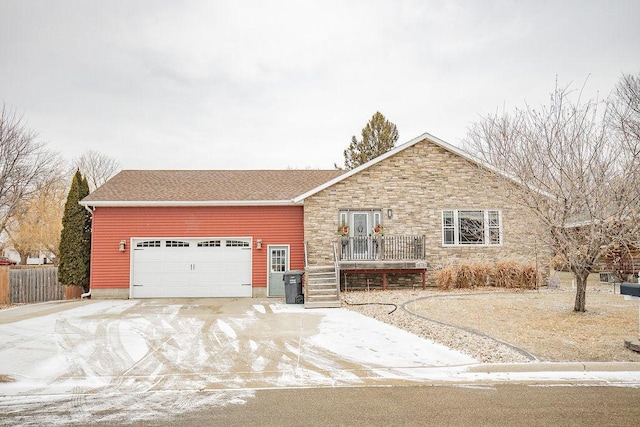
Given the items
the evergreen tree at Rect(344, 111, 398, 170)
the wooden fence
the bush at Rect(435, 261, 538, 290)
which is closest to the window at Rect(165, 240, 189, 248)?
the wooden fence

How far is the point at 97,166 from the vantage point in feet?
157

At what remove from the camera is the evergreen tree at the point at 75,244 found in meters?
19.8

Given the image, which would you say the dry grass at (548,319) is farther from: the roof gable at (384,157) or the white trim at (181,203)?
the white trim at (181,203)

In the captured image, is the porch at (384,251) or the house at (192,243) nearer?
the porch at (384,251)

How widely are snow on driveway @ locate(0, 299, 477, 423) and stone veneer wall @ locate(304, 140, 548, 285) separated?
19.4ft

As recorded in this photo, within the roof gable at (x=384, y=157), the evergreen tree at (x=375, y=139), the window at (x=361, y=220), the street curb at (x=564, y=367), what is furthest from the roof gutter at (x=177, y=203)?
the evergreen tree at (x=375, y=139)

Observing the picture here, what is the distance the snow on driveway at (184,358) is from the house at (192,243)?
17.5ft

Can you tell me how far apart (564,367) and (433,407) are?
115 inches

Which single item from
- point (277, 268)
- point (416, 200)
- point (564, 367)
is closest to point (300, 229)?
point (277, 268)

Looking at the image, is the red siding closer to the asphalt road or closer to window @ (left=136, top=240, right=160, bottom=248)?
window @ (left=136, top=240, right=160, bottom=248)

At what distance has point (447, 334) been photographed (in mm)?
10156

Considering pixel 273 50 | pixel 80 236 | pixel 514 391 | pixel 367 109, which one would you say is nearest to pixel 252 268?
pixel 80 236

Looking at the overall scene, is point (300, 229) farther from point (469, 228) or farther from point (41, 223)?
point (41, 223)

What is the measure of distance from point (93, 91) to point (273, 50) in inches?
476
